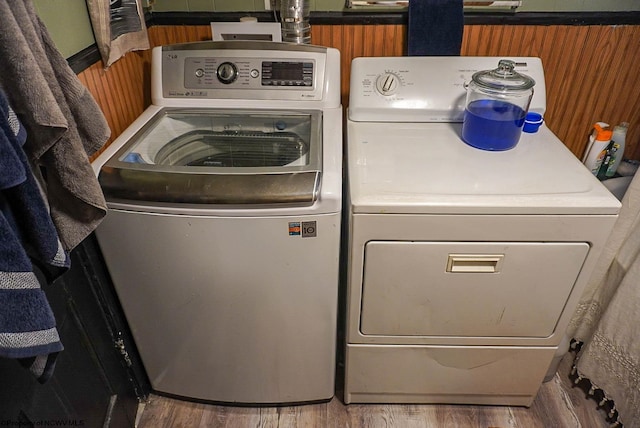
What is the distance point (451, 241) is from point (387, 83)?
0.62m

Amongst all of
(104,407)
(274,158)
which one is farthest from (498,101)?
(104,407)

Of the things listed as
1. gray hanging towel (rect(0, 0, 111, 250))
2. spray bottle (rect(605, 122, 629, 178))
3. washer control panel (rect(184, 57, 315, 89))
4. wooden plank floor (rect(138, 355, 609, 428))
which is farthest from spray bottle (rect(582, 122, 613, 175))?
gray hanging towel (rect(0, 0, 111, 250))

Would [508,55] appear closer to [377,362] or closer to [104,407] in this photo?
[377,362]

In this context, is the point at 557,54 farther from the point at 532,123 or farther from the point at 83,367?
the point at 83,367

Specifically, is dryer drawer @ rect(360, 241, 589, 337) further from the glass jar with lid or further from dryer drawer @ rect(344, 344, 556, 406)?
the glass jar with lid

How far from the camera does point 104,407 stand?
4.13ft

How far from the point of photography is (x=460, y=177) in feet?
3.67

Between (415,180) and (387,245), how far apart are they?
0.60 feet

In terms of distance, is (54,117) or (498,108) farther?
(498,108)

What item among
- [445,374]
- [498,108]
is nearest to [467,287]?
[445,374]

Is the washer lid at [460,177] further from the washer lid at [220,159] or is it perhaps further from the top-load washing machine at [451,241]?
the washer lid at [220,159]

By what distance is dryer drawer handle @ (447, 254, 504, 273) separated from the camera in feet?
3.61

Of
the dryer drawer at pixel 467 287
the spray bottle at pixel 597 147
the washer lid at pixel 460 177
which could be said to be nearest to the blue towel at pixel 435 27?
the washer lid at pixel 460 177

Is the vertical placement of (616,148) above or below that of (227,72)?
below
